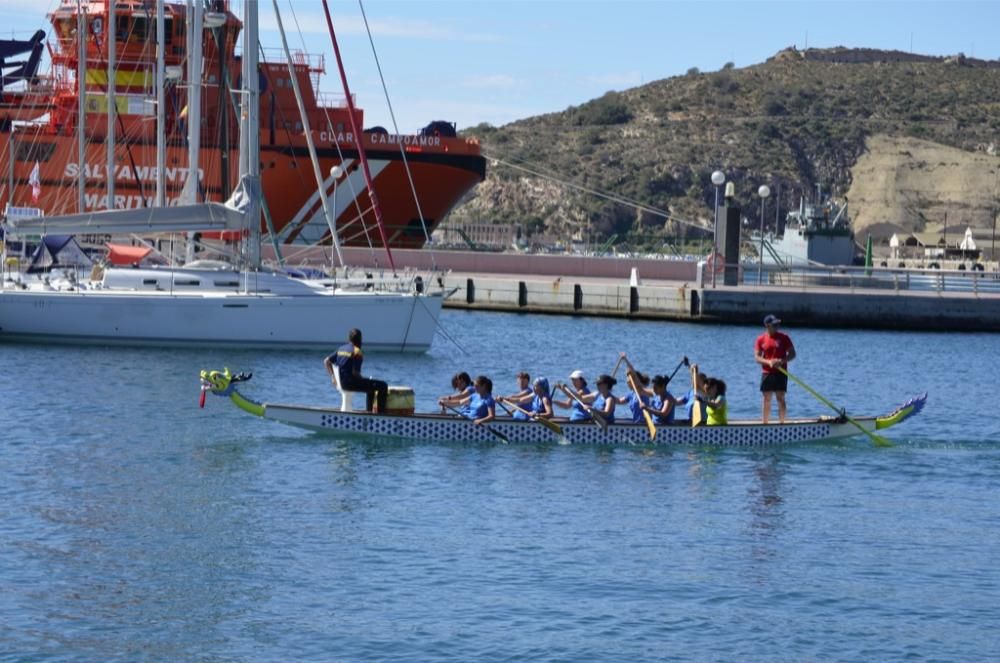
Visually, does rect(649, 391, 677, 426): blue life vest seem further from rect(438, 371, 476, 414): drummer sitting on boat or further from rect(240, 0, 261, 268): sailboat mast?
rect(240, 0, 261, 268): sailboat mast

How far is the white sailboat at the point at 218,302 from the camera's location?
38.5 metres

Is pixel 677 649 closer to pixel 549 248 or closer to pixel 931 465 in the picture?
pixel 931 465

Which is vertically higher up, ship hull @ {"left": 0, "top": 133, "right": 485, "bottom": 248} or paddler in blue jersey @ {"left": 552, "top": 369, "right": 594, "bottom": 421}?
ship hull @ {"left": 0, "top": 133, "right": 485, "bottom": 248}

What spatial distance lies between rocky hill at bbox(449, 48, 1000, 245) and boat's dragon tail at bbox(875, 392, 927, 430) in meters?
78.0

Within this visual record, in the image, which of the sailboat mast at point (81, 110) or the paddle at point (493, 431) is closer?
the paddle at point (493, 431)

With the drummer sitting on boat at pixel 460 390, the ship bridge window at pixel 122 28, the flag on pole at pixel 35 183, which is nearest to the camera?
the drummer sitting on boat at pixel 460 390

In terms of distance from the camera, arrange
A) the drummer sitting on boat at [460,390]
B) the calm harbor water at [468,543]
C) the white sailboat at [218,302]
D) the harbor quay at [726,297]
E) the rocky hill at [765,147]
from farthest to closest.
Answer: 1. the rocky hill at [765,147]
2. the harbor quay at [726,297]
3. the white sailboat at [218,302]
4. the drummer sitting on boat at [460,390]
5. the calm harbor water at [468,543]

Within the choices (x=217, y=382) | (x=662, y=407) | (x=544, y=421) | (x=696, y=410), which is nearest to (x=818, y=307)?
(x=696, y=410)

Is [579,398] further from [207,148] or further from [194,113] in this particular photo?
[207,148]

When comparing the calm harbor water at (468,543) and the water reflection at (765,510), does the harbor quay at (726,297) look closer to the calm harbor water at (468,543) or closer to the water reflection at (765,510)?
the calm harbor water at (468,543)

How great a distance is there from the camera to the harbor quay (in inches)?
1978

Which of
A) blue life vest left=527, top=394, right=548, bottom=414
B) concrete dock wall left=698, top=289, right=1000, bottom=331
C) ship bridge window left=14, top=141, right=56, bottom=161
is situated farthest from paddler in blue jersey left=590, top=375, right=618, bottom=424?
ship bridge window left=14, top=141, right=56, bottom=161

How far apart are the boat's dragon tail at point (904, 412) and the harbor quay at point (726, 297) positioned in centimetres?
2134

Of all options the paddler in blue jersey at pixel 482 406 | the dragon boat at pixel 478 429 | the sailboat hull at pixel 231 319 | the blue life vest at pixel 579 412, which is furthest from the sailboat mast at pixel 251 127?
the blue life vest at pixel 579 412
